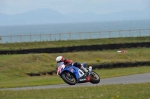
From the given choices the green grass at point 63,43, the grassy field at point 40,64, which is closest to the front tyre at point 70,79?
the grassy field at point 40,64

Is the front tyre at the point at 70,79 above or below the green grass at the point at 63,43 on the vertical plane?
below

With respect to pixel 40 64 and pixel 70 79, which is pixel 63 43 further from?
pixel 70 79

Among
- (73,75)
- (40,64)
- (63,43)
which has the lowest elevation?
(40,64)

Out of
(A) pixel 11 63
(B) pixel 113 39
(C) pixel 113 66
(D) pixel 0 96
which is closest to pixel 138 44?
(B) pixel 113 39

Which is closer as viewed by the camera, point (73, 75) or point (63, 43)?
point (73, 75)

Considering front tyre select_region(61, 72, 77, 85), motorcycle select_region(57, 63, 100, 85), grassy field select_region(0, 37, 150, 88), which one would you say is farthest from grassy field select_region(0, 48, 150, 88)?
front tyre select_region(61, 72, 77, 85)

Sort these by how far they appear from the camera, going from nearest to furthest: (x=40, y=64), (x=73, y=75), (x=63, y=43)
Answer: (x=73, y=75) → (x=40, y=64) → (x=63, y=43)

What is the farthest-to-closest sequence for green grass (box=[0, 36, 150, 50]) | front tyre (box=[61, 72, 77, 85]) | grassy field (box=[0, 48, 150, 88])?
green grass (box=[0, 36, 150, 50]) → grassy field (box=[0, 48, 150, 88]) → front tyre (box=[61, 72, 77, 85])

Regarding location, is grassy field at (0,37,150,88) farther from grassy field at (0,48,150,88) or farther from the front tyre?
the front tyre

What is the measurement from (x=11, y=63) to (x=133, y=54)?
13.4 meters

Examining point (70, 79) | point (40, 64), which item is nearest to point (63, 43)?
point (40, 64)

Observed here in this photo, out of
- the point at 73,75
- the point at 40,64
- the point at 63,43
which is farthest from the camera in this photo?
the point at 63,43

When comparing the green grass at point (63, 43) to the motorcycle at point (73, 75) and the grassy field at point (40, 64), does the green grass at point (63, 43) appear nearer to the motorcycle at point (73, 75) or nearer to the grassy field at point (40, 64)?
the grassy field at point (40, 64)

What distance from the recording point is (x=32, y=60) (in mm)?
34844
